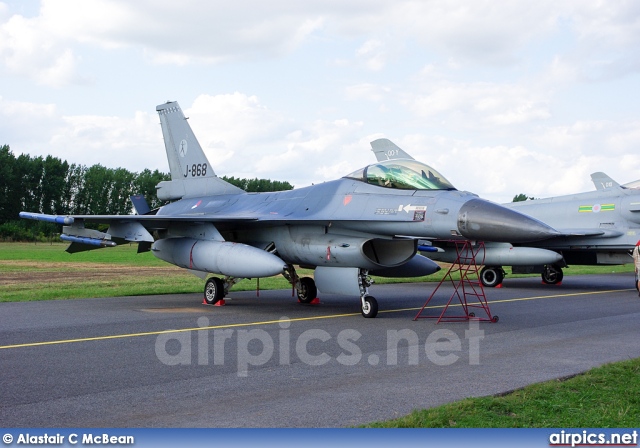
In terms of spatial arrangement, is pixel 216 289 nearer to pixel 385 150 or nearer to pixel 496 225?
pixel 496 225

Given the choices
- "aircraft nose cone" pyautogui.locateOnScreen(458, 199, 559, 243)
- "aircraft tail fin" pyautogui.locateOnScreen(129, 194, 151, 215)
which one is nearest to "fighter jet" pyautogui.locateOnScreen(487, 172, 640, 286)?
"aircraft nose cone" pyautogui.locateOnScreen(458, 199, 559, 243)

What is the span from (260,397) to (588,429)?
8.07 feet

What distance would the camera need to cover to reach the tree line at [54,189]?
6806cm

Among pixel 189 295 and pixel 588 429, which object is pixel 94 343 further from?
pixel 189 295

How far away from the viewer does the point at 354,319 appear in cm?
1088

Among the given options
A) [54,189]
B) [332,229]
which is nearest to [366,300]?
[332,229]

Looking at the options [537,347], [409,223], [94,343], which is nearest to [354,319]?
[409,223]

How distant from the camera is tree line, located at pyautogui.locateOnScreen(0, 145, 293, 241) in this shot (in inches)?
2680

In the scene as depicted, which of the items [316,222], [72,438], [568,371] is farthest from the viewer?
[316,222]

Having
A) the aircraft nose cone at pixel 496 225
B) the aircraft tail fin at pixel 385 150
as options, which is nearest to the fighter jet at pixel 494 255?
the aircraft tail fin at pixel 385 150

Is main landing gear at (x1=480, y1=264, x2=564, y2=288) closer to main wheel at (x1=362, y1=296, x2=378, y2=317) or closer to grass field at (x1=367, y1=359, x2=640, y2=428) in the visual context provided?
main wheel at (x1=362, y1=296, x2=378, y2=317)

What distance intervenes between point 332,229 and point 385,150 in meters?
11.8

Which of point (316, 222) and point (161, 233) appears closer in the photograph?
point (316, 222)

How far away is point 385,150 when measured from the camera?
2305cm
